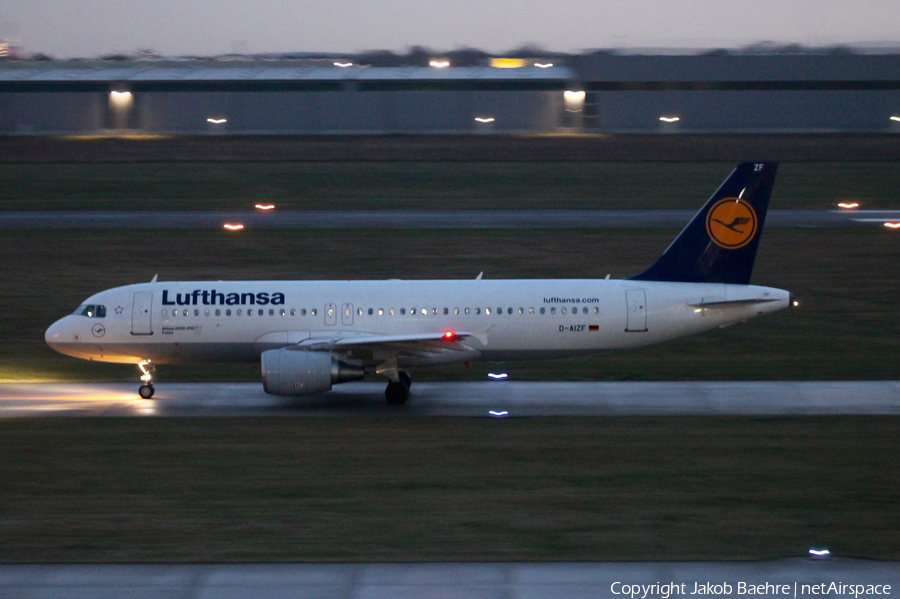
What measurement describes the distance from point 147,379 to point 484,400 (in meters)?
8.13

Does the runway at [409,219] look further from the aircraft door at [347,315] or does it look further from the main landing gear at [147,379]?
the main landing gear at [147,379]

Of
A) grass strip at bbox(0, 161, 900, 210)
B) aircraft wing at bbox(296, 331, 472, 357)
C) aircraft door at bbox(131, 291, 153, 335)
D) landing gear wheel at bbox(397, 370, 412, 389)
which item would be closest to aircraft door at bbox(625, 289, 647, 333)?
aircraft wing at bbox(296, 331, 472, 357)

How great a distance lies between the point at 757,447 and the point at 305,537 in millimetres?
9087

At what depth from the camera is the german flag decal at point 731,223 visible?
75.8 ft

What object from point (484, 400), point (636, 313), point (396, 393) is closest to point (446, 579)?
point (396, 393)

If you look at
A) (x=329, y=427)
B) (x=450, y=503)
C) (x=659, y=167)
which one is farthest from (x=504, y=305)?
(x=659, y=167)

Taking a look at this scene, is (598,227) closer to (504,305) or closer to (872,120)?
(504,305)

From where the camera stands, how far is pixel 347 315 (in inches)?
902

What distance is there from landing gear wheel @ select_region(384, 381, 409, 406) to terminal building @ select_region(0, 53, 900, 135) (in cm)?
5790

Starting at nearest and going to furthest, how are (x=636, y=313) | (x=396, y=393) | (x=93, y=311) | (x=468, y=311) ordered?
1. (x=396, y=393)
2. (x=636, y=313)
3. (x=468, y=311)
4. (x=93, y=311)

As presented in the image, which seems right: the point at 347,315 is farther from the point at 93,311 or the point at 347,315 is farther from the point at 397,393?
the point at 93,311

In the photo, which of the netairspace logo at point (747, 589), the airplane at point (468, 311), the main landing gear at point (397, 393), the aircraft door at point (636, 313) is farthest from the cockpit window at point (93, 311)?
the netairspace logo at point (747, 589)

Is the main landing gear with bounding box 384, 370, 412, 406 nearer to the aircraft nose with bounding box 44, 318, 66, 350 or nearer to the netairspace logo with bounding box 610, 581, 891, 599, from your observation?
the aircraft nose with bounding box 44, 318, 66, 350

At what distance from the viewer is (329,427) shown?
2028 centimetres
